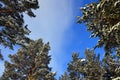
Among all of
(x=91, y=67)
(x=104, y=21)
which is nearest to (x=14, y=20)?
(x=104, y=21)

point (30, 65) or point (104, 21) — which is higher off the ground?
point (30, 65)

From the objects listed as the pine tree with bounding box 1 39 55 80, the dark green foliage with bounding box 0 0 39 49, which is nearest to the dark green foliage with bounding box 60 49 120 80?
the pine tree with bounding box 1 39 55 80

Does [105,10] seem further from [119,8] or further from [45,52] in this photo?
[45,52]

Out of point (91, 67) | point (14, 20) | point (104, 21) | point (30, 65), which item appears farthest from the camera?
point (91, 67)

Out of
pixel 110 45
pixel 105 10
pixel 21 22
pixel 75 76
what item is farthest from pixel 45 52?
pixel 105 10

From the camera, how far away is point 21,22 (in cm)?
2398

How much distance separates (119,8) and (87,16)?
9.79 feet

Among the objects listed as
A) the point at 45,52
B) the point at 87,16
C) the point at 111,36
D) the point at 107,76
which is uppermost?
the point at 45,52

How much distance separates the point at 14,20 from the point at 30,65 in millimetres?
11625

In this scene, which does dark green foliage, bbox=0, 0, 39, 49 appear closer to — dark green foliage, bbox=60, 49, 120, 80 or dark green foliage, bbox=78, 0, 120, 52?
dark green foliage, bbox=78, 0, 120, 52

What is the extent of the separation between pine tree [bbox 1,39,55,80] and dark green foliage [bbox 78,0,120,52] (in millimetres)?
16200

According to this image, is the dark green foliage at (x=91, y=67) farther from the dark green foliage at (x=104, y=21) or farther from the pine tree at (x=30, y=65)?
the dark green foliage at (x=104, y=21)

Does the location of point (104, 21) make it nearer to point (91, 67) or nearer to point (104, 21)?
point (104, 21)

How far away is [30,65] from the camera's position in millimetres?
33938
